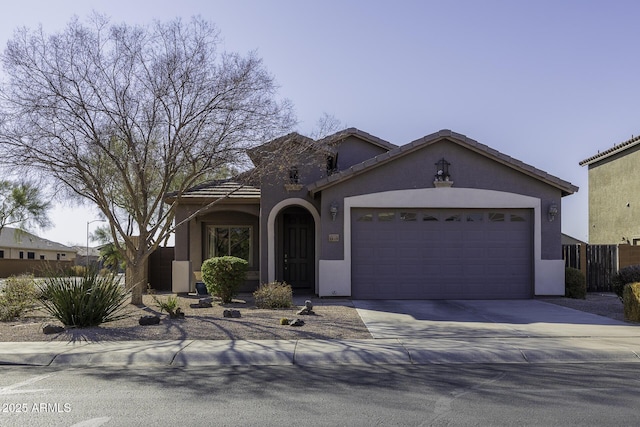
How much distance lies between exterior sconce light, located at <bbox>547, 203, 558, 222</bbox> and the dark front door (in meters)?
7.48

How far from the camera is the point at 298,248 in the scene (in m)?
20.0

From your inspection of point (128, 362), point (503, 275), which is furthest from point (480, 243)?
point (128, 362)

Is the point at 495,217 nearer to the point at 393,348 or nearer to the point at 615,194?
the point at 393,348

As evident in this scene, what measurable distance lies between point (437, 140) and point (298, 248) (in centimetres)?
612

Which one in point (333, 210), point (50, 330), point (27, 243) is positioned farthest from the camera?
point (27, 243)

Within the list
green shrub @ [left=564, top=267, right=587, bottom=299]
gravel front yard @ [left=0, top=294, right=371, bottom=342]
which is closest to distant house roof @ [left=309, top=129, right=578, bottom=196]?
green shrub @ [left=564, top=267, right=587, bottom=299]

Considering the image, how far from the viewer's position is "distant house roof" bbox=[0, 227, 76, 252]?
5237 centimetres

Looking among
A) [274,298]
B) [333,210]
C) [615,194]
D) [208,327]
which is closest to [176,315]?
[208,327]

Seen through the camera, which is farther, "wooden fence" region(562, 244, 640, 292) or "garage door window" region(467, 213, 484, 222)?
"wooden fence" region(562, 244, 640, 292)

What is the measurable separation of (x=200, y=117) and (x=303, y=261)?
292 inches

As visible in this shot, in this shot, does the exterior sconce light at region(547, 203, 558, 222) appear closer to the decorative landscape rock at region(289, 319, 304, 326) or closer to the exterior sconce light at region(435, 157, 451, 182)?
the exterior sconce light at region(435, 157, 451, 182)

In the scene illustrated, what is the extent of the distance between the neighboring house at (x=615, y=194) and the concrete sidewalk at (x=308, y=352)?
61.0ft

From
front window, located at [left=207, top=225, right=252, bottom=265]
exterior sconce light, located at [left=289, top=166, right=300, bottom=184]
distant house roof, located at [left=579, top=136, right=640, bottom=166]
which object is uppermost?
distant house roof, located at [left=579, top=136, right=640, bottom=166]

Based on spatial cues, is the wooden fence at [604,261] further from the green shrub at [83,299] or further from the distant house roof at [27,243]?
the distant house roof at [27,243]
